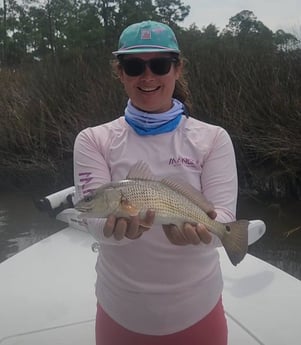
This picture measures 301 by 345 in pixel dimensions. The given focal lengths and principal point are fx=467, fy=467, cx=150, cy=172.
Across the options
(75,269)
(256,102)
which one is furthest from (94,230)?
(256,102)

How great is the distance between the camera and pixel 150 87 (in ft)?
5.35

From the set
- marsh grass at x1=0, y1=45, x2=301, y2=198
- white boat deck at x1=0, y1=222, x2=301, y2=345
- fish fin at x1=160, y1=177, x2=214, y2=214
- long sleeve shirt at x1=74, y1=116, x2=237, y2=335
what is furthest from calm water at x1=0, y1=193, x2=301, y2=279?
fish fin at x1=160, y1=177, x2=214, y2=214

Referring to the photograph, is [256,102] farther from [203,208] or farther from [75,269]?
[203,208]

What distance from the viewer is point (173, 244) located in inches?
60.0

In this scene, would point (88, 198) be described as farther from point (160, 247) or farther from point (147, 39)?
point (147, 39)

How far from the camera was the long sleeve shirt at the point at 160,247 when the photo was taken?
1557 mm

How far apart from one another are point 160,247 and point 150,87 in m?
0.55

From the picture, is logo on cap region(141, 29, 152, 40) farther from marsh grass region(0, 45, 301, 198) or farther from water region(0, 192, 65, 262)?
marsh grass region(0, 45, 301, 198)

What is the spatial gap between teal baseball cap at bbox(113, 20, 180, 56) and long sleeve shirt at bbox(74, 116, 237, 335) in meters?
0.30

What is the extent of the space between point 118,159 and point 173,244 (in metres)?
0.34

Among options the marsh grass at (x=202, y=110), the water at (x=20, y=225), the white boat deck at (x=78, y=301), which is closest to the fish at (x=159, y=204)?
the white boat deck at (x=78, y=301)

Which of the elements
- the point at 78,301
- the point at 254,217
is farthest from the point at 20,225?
the point at 78,301

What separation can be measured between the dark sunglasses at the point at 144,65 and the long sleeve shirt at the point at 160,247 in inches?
8.8

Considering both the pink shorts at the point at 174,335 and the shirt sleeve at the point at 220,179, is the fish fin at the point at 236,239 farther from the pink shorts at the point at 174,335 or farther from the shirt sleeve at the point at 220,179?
the pink shorts at the point at 174,335
